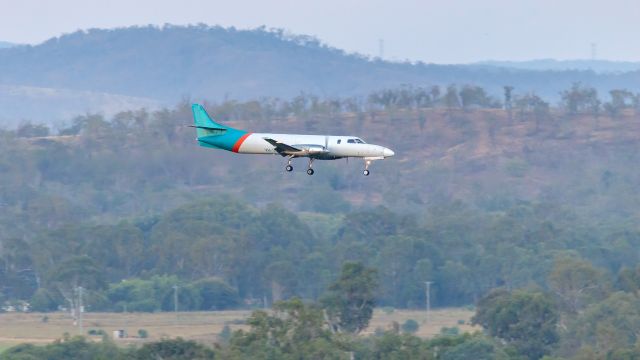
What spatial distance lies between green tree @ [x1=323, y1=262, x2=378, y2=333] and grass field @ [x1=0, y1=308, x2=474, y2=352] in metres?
4.17

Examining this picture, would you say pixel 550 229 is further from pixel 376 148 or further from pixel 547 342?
pixel 376 148

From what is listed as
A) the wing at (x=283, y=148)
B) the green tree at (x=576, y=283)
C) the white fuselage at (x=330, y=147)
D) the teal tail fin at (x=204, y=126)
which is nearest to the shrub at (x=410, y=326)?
the green tree at (x=576, y=283)

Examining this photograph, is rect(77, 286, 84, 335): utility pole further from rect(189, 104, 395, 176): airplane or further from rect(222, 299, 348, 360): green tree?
rect(189, 104, 395, 176): airplane

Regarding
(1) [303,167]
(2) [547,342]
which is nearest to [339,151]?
(2) [547,342]

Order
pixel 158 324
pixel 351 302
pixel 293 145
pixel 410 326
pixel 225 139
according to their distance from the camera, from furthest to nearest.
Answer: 1. pixel 158 324
2. pixel 410 326
3. pixel 351 302
4. pixel 225 139
5. pixel 293 145

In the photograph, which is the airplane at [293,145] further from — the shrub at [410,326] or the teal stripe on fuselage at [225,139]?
the shrub at [410,326]

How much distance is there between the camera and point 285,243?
516 feet

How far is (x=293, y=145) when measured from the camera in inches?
2579

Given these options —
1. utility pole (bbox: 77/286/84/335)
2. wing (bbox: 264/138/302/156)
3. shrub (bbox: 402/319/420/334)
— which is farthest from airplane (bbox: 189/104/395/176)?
shrub (bbox: 402/319/420/334)

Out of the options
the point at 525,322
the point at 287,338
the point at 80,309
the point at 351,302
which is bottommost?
the point at 80,309

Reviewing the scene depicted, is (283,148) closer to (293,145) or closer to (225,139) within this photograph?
(293,145)

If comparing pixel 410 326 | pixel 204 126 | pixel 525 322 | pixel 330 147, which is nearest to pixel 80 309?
pixel 410 326

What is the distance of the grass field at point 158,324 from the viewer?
113438 mm

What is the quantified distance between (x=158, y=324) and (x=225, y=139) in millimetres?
54183
